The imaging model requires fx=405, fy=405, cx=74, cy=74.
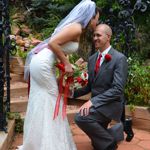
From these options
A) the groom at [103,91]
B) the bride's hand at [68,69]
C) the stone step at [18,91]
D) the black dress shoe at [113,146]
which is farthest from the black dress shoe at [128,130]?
the stone step at [18,91]

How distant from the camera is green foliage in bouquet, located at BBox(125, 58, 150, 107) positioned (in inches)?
220

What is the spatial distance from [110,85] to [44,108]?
77cm

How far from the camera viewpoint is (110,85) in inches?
175

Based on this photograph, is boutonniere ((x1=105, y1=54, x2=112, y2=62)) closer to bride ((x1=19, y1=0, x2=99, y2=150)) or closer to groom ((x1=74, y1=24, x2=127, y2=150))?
groom ((x1=74, y1=24, x2=127, y2=150))

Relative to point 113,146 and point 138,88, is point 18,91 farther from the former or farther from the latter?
point 113,146

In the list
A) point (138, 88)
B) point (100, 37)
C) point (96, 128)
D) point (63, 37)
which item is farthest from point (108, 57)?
point (138, 88)

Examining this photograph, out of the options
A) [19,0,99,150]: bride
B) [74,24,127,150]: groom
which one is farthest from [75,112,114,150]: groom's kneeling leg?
[19,0,99,150]: bride

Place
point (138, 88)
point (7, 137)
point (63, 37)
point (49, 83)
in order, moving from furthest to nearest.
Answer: point (138, 88), point (7, 137), point (49, 83), point (63, 37)

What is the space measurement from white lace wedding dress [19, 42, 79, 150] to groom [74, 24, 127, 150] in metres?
0.28

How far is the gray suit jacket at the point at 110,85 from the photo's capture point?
4320 millimetres

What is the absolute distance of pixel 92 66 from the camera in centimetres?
459

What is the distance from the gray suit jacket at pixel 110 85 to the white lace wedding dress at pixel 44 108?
0.44 m

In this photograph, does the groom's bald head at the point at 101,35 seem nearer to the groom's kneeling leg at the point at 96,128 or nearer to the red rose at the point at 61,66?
the red rose at the point at 61,66

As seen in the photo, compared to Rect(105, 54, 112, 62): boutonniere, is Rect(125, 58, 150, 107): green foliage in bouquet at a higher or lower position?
lower
